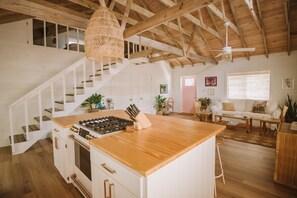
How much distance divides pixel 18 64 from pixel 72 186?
11.7 feet

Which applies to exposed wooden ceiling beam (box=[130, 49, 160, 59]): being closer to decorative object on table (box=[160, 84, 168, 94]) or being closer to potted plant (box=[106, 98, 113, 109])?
potted plant (box=[106, 98, 113, 109])

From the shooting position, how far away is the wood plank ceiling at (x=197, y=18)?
261cm

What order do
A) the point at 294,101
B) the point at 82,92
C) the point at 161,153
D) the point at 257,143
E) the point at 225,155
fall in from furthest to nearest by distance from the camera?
1. the point at 294,101
2. the point at 82,92
3. the point at 257,143
4. the point at 225,155
5. the point at 161,153

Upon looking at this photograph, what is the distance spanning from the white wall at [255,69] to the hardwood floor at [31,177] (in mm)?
6518

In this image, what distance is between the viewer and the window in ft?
18.4

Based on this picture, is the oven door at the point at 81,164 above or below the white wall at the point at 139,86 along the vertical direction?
below

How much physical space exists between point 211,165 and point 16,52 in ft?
16.4

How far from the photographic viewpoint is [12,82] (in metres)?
3.78

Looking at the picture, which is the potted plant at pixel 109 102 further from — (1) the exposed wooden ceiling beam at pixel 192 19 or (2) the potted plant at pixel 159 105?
(1) the exposed wooden ceiling beam at pixel 192 19

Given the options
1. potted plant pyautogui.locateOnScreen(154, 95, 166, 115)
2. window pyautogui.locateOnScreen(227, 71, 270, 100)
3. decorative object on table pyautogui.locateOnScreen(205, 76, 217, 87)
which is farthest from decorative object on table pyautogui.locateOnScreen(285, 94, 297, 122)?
potted plant pyautogui.locateOnScreen(154, 95, 166, 115)

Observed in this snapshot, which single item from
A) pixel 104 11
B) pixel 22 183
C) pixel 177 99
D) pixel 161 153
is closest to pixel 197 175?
pixel 161 153

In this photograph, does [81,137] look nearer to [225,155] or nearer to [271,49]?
[225,155]

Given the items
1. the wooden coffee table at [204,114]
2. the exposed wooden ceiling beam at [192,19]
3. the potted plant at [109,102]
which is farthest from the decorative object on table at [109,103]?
the exposed wooden ceiling beam at [192,19]

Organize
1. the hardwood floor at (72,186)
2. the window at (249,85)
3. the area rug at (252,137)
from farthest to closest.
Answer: the window at (249,85) → the area rug at (252,137) → the hardwood floor at (72,186)
